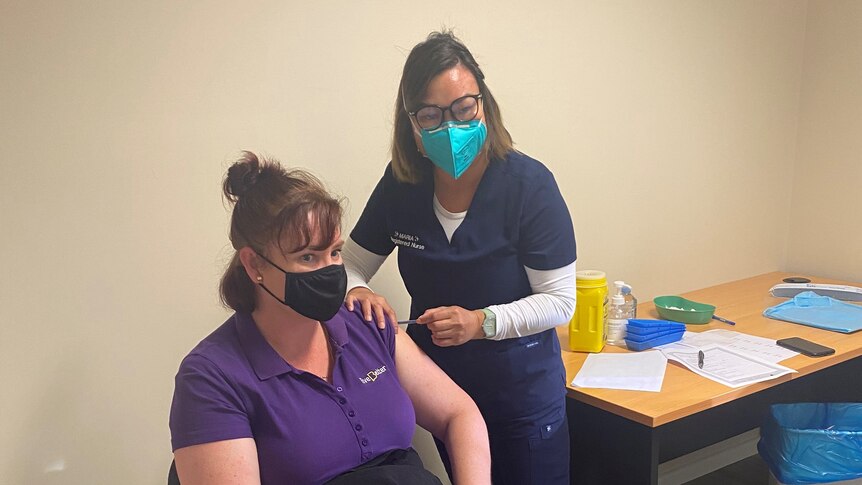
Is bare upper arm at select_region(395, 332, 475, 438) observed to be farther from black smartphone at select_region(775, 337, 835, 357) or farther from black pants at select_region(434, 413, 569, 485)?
black smartphone at select_region(775, 337, 835, 357)

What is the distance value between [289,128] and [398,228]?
1.38 feet

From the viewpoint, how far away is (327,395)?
1.40 m

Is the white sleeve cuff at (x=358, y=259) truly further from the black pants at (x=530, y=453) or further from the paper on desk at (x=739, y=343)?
the paper on desk at (x=739, y=343)

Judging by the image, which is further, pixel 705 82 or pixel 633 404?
pixel 705 82

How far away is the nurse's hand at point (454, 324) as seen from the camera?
1.60 meters

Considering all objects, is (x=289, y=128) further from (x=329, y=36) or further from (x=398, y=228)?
(x=398, y=228)

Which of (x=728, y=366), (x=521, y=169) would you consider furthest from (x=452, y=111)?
(x=728, y=366)

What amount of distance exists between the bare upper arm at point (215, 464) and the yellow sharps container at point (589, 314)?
1230 mm

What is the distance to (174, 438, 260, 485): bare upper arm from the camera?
124 cm

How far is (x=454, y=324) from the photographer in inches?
63.0

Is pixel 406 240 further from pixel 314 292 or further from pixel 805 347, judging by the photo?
pixel 805 347

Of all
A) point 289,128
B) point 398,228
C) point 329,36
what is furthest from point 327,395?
point 329,36

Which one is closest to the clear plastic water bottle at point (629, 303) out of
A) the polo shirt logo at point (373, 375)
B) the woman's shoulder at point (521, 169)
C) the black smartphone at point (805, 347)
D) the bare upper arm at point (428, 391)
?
the black smartphone at point (805, 347)

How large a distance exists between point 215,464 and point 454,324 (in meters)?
0.59
